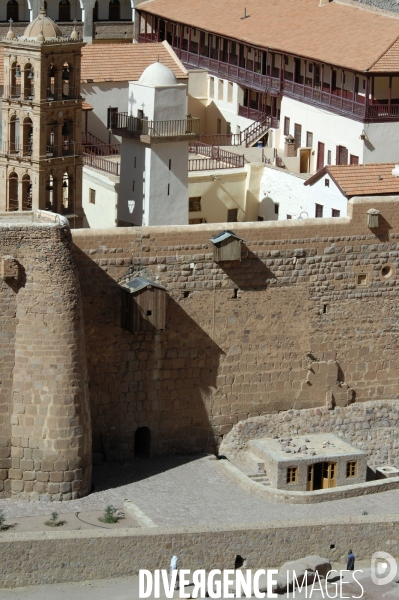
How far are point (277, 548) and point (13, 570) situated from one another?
555cm

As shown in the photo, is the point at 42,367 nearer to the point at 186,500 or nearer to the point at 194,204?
the point at 186,500

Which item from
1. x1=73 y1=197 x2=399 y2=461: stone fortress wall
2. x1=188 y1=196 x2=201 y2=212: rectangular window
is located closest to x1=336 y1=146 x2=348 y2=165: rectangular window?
x1=188 y1=196 x2=201 y2=212: rectangular window

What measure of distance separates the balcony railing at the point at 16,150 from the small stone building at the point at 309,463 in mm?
11119

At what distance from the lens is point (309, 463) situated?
45.4m

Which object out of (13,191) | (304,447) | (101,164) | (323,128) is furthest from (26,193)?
(323,128)

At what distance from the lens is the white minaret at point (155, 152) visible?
54188 mm

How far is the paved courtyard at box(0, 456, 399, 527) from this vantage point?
4312 cm

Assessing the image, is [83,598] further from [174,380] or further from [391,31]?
[391,31]

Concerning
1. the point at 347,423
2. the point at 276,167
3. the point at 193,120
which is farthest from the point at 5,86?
the point at 347,423

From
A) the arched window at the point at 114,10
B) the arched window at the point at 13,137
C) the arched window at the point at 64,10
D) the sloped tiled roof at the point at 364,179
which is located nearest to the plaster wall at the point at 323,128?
the sloped tiled roof at the point at 364,179

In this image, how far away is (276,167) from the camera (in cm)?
5884

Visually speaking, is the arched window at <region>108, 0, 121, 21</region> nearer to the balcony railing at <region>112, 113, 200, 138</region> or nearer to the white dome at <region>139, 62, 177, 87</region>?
the white dome at <region>139, 62, 177, 87</region>

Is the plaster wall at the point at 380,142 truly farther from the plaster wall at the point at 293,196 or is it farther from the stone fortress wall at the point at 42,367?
the stone fortress wall at the point at 42,367

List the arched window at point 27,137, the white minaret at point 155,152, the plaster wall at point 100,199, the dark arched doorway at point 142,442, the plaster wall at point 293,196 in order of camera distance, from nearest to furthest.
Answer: the dark arched doorway at point 142,442, the arched window at point 27,137, the plaster wall at point 293,196, the white minaret at point 155,152, the plaster wall at point 100,199
